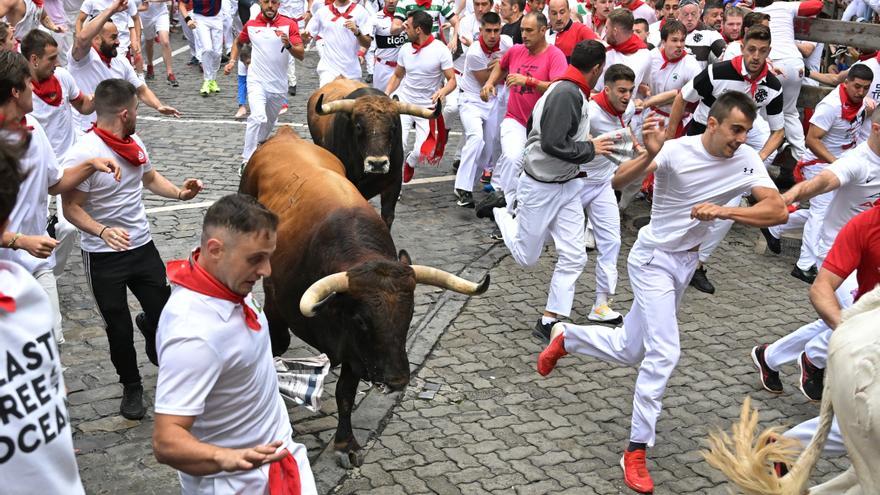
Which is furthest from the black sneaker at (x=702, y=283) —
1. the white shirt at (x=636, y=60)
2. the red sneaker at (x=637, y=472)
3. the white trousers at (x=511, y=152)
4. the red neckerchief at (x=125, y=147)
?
the red neckerchief at (x=125, y=147)

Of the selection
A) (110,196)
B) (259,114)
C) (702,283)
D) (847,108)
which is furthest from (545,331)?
(259,114)

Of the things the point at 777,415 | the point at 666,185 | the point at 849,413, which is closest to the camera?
the point at 849,413

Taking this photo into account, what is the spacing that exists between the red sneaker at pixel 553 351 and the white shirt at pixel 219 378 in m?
3.27

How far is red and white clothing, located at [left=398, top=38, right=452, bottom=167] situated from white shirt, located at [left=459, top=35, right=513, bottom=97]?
10.5 inches

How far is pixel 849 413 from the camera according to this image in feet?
14.6

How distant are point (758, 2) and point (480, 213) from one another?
5342mm

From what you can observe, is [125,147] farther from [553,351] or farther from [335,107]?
[335,107]

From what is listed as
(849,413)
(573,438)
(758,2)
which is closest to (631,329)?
(573,438)

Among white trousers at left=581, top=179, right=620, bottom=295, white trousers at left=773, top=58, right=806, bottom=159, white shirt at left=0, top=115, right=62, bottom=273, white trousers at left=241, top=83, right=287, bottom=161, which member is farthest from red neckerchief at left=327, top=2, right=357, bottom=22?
white shirt at left=0, top=115, right=62, bottom=273

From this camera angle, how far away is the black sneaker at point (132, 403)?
6.97 meters

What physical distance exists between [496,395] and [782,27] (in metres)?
7.69

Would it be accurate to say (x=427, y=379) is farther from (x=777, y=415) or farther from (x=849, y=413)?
(x=849, y=413)

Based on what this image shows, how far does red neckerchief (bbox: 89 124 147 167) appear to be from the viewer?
672 cm

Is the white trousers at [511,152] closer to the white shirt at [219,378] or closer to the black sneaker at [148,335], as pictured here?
the black sneaker at [148,335]
